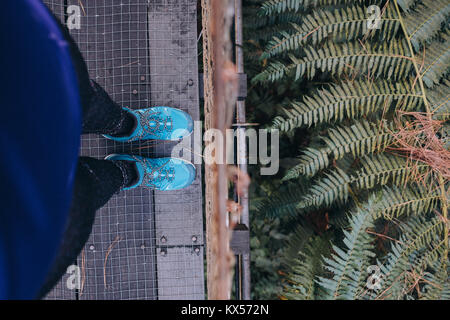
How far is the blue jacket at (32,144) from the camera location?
1.05 metres

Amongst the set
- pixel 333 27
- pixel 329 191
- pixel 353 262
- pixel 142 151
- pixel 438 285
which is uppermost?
pixel 333 27

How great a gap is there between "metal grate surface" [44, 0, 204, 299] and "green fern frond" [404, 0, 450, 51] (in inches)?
52.9

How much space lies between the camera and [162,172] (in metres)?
2.05

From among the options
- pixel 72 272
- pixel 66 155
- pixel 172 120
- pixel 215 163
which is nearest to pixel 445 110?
pixel 215 163

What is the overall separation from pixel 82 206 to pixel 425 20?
2063 millimetres

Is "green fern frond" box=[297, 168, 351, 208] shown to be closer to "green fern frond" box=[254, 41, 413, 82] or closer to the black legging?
"green fern frond" box=[254, 41, 413, 82]

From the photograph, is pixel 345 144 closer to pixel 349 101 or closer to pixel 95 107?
pixel 349 101

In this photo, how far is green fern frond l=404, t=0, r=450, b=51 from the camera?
5.84ft

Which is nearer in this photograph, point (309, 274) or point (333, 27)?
point (333, 27)

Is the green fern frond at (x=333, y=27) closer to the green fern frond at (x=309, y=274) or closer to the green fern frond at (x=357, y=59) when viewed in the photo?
the green fern frond at (x=357, y=59)

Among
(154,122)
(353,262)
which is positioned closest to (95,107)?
(154,122)
